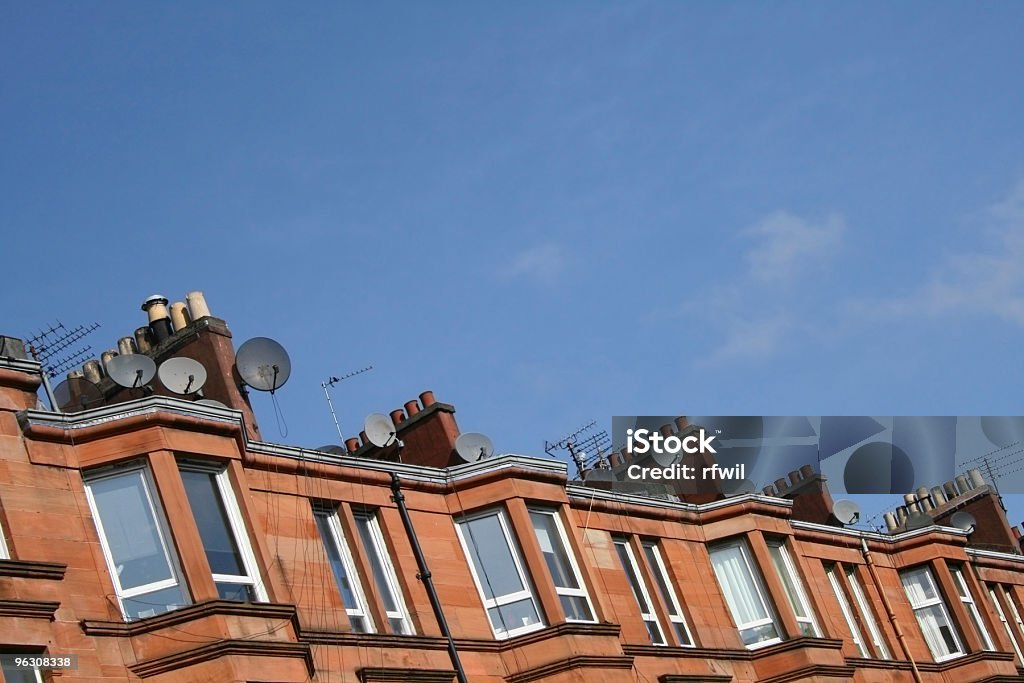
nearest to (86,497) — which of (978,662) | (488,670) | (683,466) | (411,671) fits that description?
(411,671)

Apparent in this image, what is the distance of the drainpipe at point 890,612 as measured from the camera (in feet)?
132

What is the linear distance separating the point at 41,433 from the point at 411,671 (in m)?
7.72

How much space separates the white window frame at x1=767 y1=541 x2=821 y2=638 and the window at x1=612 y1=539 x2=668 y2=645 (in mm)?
4277

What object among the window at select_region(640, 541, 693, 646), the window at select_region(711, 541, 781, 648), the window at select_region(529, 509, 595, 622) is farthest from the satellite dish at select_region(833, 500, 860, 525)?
the window at select_region(529, 509, 595, 622)

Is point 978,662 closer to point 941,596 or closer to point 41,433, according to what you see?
point 941,596

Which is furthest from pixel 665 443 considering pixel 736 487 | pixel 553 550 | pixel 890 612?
pixel 553 550

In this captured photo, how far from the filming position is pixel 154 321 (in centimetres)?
3077

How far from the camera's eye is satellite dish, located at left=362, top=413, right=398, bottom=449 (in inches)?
1252

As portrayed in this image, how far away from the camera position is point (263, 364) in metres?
28.9

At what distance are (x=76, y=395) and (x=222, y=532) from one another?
207 inches

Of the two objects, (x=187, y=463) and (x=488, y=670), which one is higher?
(x=187, y=463)

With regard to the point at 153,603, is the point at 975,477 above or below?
above

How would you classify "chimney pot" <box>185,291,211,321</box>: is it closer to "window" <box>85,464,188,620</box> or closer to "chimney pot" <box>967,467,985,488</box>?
"window" <box>85,464,188,620</box>

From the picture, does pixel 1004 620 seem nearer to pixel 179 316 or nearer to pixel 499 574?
pixel 499 574
